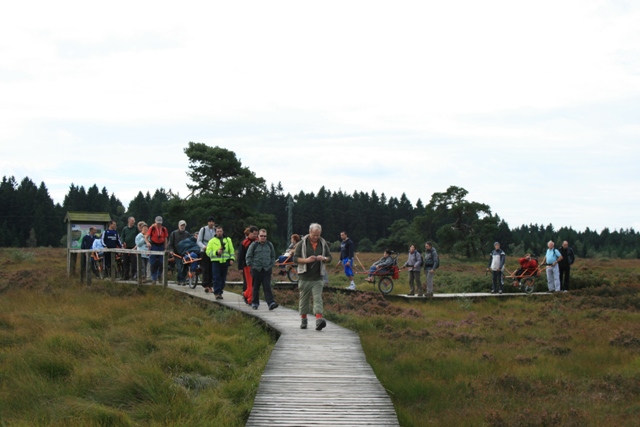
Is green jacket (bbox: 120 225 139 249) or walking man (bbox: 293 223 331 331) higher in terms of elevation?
green jacket (bbox: 120 225 139 249)

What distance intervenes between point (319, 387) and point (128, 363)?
133 inches

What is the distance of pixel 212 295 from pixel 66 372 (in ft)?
26.7

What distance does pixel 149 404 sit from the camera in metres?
8.85

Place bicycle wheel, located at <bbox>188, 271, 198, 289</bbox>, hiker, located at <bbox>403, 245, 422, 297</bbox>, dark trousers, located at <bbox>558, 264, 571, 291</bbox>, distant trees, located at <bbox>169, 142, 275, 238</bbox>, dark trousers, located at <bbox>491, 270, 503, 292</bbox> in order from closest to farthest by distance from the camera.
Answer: bicycle wheel, located at <bbox>188, 271, 198, 289</bbox>
hiker, located at <bbox>403, 245, 422, 297</bbox>
dark trousers, located at <bbox>491, 270, 503, 292</bbox>
dark trousers, located at <bbox>558, 264, 571, 291</bbox>
distant trees, located at <bbox>169, 142, 275, 238</bbox>

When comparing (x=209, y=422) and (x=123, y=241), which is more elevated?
(x=123, y=241)

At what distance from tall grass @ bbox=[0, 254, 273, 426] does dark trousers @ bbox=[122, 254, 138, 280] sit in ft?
16.5

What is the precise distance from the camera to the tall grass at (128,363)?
28.1 ft

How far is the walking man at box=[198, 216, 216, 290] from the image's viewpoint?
18.9 metres

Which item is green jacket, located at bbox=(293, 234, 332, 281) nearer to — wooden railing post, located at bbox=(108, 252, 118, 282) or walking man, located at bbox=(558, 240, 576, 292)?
wooden railing post, located at bbox=(108, 252, 118, 282)

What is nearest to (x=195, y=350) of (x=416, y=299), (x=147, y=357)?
(x=147, y=357)

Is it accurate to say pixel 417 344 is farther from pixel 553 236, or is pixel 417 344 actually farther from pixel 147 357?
pixel 553 236

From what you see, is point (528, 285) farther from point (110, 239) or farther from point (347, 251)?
point (110, 239)

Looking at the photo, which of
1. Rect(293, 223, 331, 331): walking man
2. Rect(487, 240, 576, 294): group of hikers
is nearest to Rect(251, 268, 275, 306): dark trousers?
→ Rect(293, 223, 331, 331): walking man

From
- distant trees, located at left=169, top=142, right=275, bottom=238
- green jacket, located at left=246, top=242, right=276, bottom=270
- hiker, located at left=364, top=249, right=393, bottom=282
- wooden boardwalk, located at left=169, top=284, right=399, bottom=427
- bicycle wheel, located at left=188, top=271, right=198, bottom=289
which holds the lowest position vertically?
wooden boardwalk, located at left=169, top=284, right=399, bottom=427
